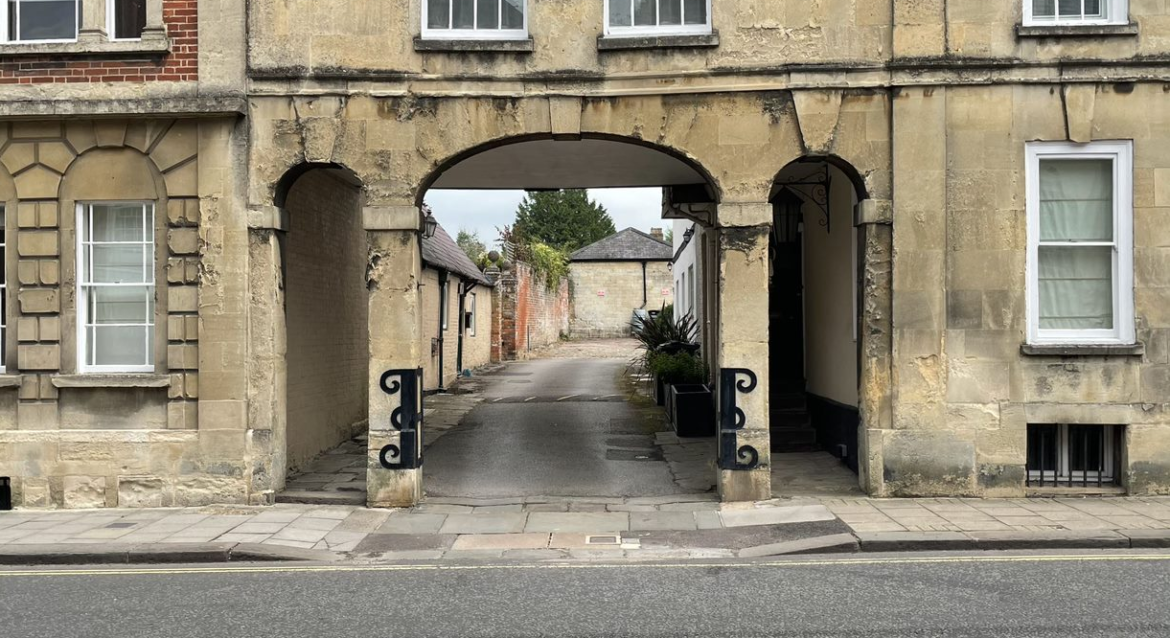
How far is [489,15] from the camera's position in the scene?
988 cm

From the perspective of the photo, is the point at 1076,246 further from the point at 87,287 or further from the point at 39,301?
the point at 39,301

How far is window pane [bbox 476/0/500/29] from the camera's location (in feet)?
32.4

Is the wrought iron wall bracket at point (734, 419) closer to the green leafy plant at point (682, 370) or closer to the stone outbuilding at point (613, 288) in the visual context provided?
the green leafy plant at point (682, 370)

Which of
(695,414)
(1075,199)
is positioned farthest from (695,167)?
(695,414)

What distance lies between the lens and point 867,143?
30.8 ft

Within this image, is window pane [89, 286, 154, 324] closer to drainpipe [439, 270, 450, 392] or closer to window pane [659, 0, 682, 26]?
Answer: window pane [659, 0, 682, 26]

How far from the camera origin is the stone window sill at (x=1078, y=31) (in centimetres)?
922

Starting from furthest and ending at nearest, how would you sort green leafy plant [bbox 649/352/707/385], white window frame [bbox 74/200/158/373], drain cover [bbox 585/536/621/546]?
1. green leafy plant [bbox 649/352/707/385]
2. white window frame [bbox 74/200/158/373]
3. drain cover [bbox 585/536/621/546]

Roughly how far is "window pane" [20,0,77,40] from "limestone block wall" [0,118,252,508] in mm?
1069

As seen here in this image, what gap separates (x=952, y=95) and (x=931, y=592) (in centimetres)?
543

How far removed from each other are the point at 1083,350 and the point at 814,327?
4203mm

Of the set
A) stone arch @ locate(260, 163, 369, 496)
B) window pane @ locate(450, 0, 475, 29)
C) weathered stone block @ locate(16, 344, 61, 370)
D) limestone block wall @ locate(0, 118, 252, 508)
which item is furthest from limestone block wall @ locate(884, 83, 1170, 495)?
weathered stone block @ locate(16, 344, 61, 370)

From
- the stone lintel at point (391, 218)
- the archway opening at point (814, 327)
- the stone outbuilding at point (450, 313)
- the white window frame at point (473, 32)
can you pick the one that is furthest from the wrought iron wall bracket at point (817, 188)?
the stone outbuilding at point (450, 313)

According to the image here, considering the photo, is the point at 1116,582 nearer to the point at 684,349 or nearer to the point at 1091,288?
the point at 1091,288
